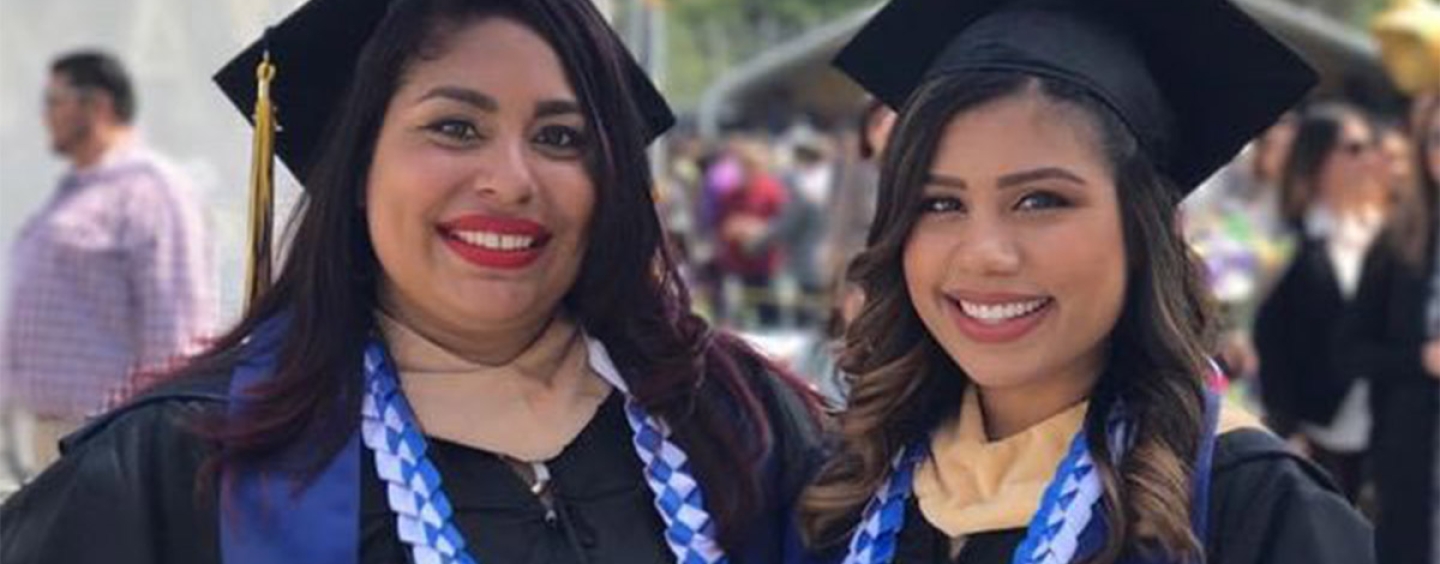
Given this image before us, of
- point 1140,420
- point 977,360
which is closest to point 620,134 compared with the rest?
point 977,360

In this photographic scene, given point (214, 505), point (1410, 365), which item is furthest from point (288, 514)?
point (1410, 365)

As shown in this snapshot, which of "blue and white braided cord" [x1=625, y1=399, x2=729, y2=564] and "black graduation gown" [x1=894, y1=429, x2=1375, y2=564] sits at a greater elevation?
"blue and white braided cord" [x1=625, y1=399, x2=729, y2=564]

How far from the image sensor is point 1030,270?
306cm

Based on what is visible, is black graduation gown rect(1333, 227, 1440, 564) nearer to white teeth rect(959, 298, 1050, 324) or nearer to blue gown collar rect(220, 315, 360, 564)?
white teeth rect(959, 298, 1050, 324)

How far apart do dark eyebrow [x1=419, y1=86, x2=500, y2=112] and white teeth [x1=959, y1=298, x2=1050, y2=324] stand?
2.04 feet

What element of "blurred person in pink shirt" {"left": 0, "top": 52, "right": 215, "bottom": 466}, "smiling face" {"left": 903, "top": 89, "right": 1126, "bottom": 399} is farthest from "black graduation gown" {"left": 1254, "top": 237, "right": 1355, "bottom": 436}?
"smiling face" {"left": 903, "top": 89, "right": 1126, "bottom": 399}

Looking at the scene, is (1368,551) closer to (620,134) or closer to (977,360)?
(977,360)

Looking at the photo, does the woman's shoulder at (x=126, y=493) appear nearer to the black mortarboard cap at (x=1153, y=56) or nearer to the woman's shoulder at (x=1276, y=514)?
the black mortarboard cap at (x=1153, y=56)

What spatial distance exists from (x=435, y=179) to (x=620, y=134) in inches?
10.0

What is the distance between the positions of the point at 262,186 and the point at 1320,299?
4146mm

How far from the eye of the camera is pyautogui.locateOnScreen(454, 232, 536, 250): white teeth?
3.14 m

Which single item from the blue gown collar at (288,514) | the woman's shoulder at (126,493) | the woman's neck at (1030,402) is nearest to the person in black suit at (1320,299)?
the woman's neck at (1030,402)

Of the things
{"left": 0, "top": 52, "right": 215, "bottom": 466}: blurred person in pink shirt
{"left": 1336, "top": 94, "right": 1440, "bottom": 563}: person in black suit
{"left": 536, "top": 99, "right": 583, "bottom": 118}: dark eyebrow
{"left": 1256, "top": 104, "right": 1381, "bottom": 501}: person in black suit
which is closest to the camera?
{"left": 536, "top": 99, "right": 583, "bottom": 118}: dark eyebrow

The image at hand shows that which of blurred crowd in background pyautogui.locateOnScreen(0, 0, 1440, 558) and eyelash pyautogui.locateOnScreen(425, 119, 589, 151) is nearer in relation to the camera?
eyelash pyautogui.locateOnScreen(425, 119, 589, 151)
